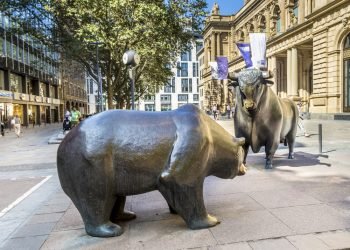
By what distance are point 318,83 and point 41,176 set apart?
27554 millimetres

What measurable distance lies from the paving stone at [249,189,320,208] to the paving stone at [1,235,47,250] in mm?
3018

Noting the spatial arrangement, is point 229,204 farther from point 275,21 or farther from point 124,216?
point 275,21

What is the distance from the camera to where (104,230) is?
3506 mm

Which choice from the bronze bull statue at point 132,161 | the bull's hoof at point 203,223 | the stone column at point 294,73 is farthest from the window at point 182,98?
the bronze bull statue at point 132,161

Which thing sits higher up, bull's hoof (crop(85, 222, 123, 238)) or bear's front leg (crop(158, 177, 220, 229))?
bear's front leg (crop(158, 177, 220, 229))

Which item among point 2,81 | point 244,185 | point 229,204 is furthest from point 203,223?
point 2,81

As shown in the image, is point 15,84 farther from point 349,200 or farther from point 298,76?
point 349,200

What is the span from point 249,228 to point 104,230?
5.58ft

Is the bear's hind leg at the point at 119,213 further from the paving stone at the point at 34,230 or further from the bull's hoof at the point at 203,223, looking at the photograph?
the bull's hoof at the point at 203,223

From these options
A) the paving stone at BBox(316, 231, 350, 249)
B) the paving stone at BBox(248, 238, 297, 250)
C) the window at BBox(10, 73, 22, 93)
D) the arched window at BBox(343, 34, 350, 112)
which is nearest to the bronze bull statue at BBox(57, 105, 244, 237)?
the paving stone at BBox(248, 238, 297, 250)

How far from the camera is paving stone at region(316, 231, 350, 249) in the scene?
308cm

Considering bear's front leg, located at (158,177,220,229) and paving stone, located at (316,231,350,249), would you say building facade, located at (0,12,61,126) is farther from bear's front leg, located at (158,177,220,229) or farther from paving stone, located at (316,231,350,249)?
paving stone, located at (316,231,350,249)

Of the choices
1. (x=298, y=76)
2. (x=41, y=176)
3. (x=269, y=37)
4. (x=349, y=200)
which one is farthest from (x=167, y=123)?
(x=269, y=37)

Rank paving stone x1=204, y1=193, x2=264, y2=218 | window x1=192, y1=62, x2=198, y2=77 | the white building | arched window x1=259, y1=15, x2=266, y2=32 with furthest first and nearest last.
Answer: window x1=192, y1=62, x2=198, y2=77 → the white building → arched window x1=259, y1=15, x2=266, y2=32 → paving stone x1=204, y1=193, x2=264, y2=218
